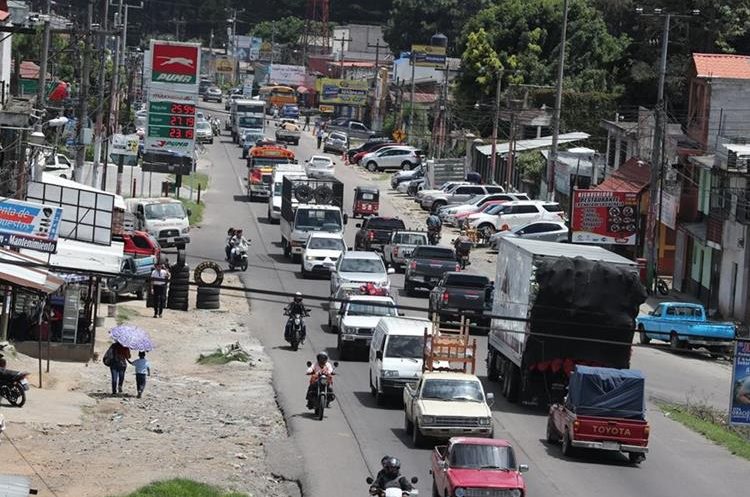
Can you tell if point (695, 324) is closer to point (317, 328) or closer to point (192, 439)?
point (317, 328)

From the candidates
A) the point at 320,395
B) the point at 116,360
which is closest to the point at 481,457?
the point at 320,395

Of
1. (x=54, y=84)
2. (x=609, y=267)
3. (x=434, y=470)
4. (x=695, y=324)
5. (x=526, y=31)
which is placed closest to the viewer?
(x=434, y=470)

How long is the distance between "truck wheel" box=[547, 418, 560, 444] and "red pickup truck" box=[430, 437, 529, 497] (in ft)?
20.0

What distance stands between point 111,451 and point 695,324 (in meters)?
22.7

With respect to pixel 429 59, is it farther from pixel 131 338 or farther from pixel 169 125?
pixel 131 338

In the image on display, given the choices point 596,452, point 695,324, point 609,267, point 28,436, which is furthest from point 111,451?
point 695,324

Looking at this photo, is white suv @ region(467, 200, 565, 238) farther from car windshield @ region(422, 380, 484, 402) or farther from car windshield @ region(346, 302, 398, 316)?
car windshield @ region(422, 380, 484, 402)

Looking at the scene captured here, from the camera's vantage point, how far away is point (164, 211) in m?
62.6

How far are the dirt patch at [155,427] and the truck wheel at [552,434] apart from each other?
5083 mm

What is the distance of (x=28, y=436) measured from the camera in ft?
92.9

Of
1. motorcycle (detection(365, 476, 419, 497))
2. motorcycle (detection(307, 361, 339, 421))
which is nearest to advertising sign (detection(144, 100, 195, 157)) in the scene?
motorcycle (detection(307, 361, 339, 421))

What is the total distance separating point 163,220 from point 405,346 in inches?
1176

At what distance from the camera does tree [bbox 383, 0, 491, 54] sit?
Result: 18188 centimetres

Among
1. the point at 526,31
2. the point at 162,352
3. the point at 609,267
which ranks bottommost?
the point at 162,352
